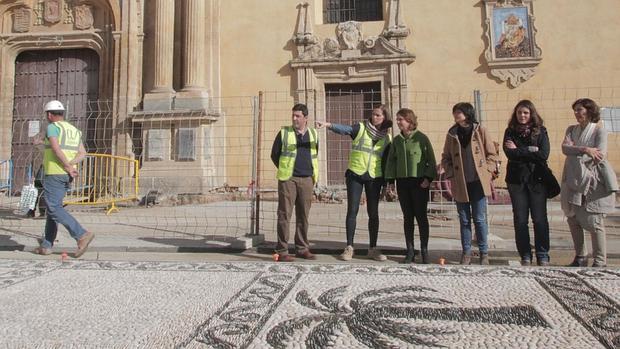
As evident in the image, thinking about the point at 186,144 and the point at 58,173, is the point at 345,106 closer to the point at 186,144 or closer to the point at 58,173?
the point at 186,144

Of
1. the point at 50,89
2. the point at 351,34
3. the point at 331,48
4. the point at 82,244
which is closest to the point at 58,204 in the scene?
the point at 82,244

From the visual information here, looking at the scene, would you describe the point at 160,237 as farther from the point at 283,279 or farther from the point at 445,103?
the point at 445,103

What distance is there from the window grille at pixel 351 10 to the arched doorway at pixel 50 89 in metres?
6.97

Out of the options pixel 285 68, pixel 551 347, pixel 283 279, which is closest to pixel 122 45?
pixel 285 68

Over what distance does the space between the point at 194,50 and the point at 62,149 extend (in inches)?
306

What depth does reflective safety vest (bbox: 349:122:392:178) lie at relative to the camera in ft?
14.8

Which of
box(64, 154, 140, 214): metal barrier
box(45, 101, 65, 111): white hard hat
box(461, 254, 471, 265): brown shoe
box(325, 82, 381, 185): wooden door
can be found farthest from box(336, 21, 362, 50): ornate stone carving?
box(461, 254, 471, 265): brown shoe

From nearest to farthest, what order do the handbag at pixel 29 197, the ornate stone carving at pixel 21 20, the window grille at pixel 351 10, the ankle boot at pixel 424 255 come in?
the ankle boot at pixel 424 255, the handbag at pixel 29 197, the window grille at pixel 351 10, the ornate stone carving at pixel 21 20

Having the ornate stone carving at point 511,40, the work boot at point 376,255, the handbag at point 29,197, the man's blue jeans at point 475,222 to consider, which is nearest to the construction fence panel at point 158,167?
the handbag at point 29,197

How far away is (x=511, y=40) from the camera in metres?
11.3

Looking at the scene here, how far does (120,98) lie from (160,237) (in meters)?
7.50

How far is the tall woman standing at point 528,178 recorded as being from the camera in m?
4.04

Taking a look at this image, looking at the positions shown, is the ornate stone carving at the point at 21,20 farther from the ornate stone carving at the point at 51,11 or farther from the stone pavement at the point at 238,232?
the stone pavement at the point at 238,232

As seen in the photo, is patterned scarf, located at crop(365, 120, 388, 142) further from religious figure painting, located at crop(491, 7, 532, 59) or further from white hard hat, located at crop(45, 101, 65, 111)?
religious figure painting, located at crop(491, 7, 532, 59)
